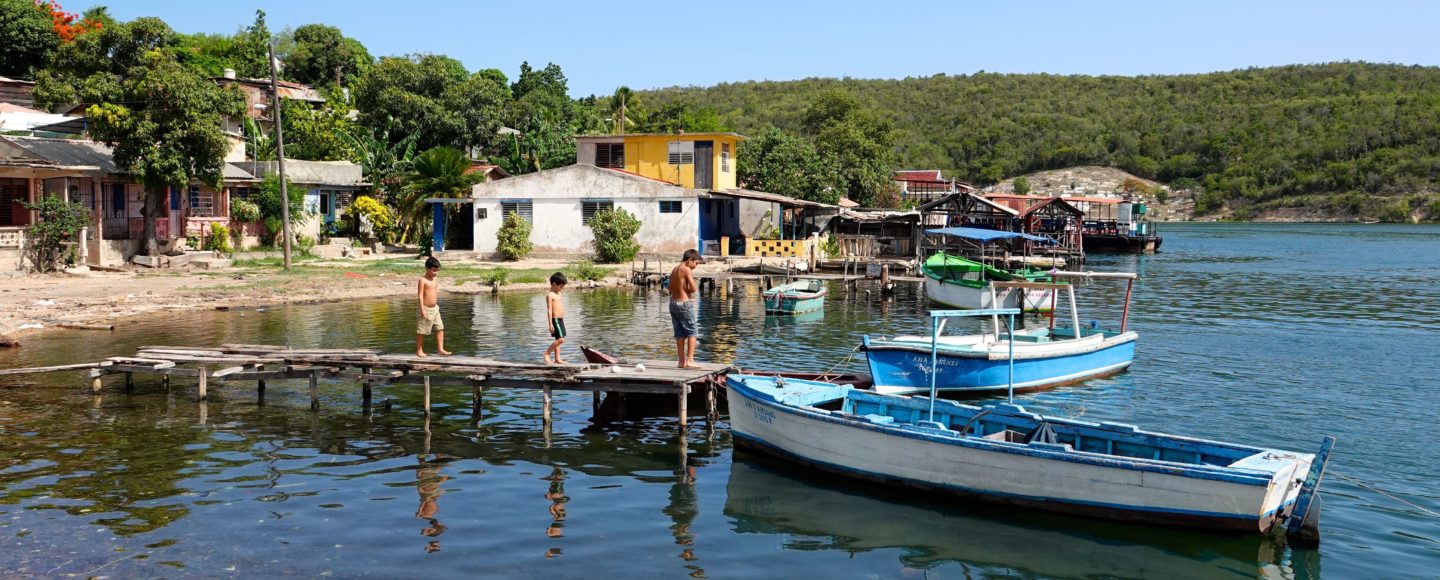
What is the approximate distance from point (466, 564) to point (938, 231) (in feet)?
126

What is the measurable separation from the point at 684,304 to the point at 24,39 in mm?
65431

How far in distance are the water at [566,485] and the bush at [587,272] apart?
14352 mm

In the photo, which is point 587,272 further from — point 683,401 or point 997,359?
point 683,401

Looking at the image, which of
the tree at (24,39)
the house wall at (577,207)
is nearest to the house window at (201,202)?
the house wall at (577,207)

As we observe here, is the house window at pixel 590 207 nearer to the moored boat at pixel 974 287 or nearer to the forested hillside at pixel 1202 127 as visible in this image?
the moored boat at pixel 974 287

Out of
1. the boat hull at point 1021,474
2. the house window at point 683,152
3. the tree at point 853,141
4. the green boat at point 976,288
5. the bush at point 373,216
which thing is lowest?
the boat hull at point 1021,474

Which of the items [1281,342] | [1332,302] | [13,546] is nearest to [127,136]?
[13,546]

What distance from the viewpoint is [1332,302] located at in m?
42.8

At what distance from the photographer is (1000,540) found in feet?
43.1

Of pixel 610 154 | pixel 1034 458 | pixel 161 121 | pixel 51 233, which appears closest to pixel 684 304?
pixel 1034 458

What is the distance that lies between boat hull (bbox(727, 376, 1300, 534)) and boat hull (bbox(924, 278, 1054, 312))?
21981 mm

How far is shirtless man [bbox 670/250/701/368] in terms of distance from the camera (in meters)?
17.8

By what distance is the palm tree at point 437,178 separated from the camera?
164ft

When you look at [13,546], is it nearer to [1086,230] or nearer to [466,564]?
[466,564]
